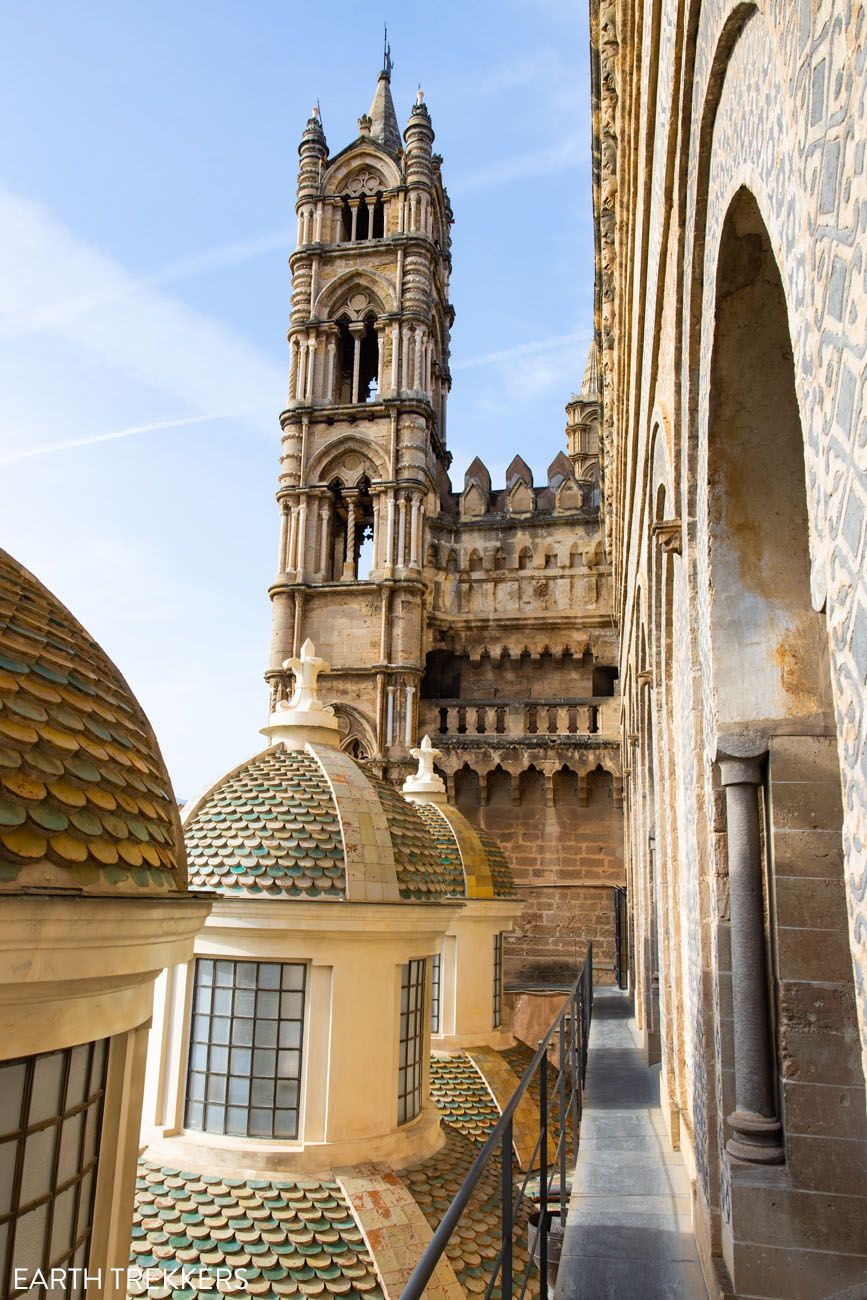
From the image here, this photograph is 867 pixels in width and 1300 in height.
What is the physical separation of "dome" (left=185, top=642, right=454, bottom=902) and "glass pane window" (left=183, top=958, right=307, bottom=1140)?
0.70m

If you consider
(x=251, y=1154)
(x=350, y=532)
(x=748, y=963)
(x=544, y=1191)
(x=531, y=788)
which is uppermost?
(x=350, y=532)

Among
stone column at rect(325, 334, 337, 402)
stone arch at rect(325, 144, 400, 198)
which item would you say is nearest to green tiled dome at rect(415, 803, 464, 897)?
stone column at rect(325, 334, 337, 402)

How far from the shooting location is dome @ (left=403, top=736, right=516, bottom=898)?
15.6 metres

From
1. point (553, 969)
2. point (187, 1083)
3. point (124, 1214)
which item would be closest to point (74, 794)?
point (124, 1214)

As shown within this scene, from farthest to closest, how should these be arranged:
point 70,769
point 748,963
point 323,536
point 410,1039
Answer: point 323,536 < point 410,1039 < point 748,963 < point 70,769

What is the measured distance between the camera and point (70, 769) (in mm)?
4160

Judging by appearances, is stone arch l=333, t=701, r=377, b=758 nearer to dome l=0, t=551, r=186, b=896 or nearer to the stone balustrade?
the stone balustrade

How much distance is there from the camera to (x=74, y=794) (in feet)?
13.4

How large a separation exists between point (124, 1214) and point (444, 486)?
25944 millimetres

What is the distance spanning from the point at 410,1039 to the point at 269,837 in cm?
233

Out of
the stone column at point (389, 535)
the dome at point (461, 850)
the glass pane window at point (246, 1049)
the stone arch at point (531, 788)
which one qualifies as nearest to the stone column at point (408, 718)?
the stone arch at point (531, 788)

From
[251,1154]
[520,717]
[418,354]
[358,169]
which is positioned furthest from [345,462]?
[251,1154]

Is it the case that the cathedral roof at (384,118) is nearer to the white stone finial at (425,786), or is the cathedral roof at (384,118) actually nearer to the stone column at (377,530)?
the stone column at (377,530)

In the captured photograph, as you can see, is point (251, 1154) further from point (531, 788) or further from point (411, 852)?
point (531, 788)
